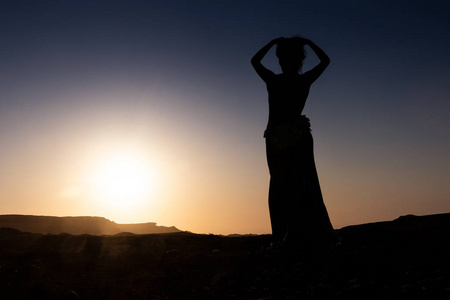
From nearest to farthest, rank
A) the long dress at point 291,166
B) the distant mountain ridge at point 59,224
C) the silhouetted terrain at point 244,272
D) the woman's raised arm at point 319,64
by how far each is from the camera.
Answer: the silhouetted terrain at point 244,272
the long dress at point 291,166
the woman's raised arm at point 319,64
the distant mountain ridge at point 59,224

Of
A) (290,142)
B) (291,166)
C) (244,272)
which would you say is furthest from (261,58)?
(244,272)

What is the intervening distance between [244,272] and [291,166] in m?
2.12

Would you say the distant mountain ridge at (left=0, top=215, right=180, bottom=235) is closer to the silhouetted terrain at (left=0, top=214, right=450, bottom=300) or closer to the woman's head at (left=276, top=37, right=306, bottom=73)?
the silhouetted terrain at (left=0, top=214, right=450, bottom=300)

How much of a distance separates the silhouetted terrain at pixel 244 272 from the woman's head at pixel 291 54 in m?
3.26

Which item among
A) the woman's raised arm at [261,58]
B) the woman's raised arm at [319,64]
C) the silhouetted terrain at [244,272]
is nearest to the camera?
the silhouetted terrain at [244,272]

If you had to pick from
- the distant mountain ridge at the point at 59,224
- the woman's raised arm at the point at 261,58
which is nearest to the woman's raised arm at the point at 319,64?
the woman's raised arm at the point at 261,58

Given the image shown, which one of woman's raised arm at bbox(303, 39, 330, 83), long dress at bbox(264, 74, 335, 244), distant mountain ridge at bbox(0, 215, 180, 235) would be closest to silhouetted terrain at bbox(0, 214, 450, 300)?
long dress at bbox(264, 74, 335, 244)

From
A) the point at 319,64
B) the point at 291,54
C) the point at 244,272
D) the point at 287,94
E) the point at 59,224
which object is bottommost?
the point at 244,272

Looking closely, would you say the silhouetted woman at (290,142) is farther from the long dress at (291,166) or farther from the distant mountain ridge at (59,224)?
the distant mountain ridge at (59,224)

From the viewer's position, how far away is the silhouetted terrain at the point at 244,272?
378 centimetres

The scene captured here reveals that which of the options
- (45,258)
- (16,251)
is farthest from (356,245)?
(16,251)

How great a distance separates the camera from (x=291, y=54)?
6270mm

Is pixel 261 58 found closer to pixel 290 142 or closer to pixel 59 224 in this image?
pixel 290 142

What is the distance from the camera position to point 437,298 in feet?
10.0
